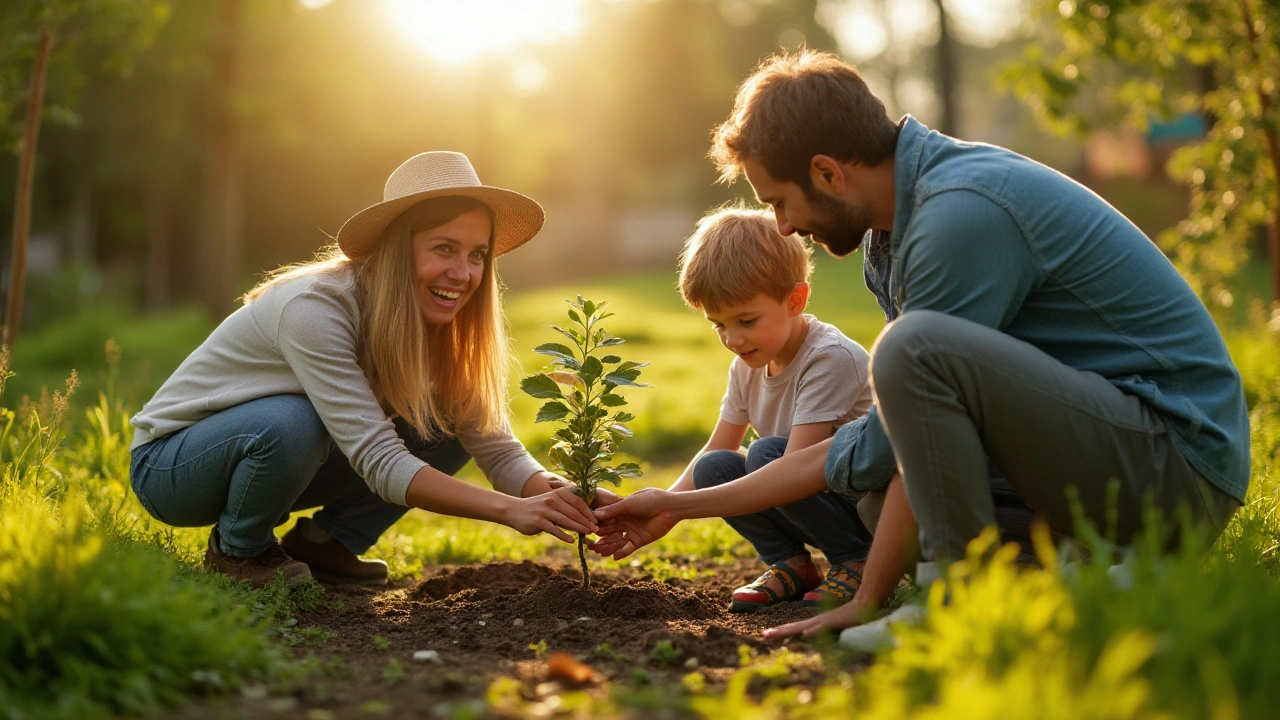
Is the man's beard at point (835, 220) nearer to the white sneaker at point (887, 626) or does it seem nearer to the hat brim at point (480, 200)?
the white sneaker at point (887, 626)

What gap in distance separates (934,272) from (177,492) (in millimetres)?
2723

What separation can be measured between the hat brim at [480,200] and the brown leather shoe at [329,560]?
1.15 meters

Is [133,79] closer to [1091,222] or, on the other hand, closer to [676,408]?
[676,408]

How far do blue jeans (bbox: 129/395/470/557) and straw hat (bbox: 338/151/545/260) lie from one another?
61 centimetres

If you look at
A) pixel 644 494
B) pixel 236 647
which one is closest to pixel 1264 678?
pixel 644 494

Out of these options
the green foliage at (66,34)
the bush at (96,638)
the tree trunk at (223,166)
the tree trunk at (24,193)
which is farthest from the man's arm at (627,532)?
the tree trunk at (223,166)

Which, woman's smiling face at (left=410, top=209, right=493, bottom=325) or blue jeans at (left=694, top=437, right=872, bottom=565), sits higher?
woman's smiling face at (left=410, top=209, right=493, bottom=325)

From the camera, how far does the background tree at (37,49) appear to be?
5285mm

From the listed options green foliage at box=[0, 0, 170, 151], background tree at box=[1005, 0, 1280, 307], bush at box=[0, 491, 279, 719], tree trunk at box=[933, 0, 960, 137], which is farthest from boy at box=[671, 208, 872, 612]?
tree trunk at box=[933, 0, 960, 137]

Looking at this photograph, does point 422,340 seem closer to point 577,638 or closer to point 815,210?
point 577,638

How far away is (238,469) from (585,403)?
123 cm

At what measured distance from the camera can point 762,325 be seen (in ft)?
11.8

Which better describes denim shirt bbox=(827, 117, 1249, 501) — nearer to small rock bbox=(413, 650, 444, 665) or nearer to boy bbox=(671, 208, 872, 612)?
boy bbox=(671, 208, 872, 612)

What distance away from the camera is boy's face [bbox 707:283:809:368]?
11.8ft
